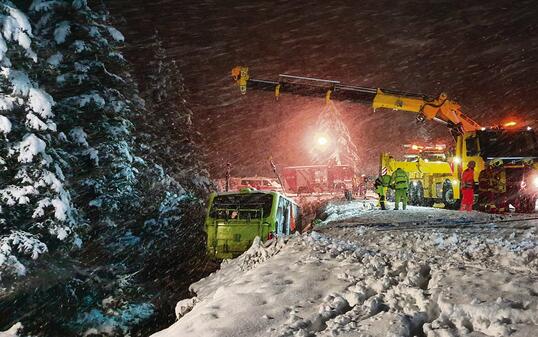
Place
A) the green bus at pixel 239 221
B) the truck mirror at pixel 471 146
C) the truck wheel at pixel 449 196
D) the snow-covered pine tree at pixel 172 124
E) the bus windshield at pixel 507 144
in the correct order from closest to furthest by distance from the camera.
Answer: the green bus at pixel 239 221 < the bus windshield at pixel 507 144 < the truck mirror at pixel 471 146 < the truck wheel at pixel 449 196 < the snow-covered pine tree at pixel 172 124

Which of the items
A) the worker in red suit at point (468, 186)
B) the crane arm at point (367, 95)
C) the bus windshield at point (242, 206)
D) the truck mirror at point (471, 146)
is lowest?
the bus windshield at point (242, 206)

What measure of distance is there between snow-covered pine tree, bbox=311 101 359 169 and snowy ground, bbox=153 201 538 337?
49831 mm

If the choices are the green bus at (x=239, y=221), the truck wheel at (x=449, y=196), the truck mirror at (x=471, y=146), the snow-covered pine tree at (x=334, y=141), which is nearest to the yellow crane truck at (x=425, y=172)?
the truck wheel at (x=449, y=196)

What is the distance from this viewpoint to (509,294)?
14.6 feet

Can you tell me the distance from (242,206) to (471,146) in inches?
377

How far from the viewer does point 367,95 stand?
1695 centimetres

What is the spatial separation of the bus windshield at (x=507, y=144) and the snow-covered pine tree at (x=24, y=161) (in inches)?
563

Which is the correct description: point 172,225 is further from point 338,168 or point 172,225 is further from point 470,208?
point 338,168

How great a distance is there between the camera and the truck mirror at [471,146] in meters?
16.7

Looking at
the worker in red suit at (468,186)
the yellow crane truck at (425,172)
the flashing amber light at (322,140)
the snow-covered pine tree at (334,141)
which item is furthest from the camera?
the flashing amber light at (322,140)

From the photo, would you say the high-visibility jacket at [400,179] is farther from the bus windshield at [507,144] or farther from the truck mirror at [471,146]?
the bus windshield at [507,144]

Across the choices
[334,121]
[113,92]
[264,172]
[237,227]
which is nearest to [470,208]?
[237,227]

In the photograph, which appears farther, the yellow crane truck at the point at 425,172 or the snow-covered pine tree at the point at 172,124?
the snow-covered pine tree at the point at 172,124

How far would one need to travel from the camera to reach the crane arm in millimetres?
16656
